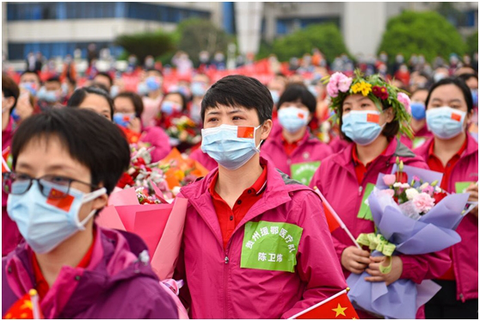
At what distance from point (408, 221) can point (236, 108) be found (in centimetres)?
150

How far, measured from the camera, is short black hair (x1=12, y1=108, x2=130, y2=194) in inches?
90.2

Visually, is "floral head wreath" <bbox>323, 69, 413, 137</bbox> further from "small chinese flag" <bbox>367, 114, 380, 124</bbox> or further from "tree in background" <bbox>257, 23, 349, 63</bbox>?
"tree in background" <bbox>257, 23, 349, 63</bbox>

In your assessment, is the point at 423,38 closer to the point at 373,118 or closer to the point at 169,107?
the point at 169,107

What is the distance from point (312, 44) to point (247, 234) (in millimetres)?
41064

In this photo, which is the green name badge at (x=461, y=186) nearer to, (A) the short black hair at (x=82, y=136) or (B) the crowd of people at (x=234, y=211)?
(B) the crowd of people at (x=234, y=211)

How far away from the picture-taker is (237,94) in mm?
3332

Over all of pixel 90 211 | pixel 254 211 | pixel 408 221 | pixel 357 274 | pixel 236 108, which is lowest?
pixel 357 274

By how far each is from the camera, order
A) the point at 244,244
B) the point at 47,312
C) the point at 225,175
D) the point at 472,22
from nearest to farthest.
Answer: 1. the point at 47,312
2. the point at 244,244
3. the point at 225,175
4. the point at 472,22

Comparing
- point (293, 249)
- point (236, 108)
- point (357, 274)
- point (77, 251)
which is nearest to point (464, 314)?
point (357, 274)

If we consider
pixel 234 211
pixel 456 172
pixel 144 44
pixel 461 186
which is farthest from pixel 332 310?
pixel 144 44

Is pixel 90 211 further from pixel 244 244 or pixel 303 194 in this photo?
pixel 303 194

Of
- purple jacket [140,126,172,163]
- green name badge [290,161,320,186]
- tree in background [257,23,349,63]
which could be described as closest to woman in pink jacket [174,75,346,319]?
green name badge [290,161,320,186]

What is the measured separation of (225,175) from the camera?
347cm

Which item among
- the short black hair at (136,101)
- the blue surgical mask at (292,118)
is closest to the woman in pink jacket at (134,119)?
the short black hair at (136,101)
